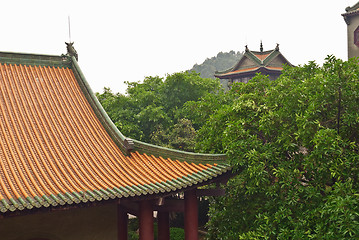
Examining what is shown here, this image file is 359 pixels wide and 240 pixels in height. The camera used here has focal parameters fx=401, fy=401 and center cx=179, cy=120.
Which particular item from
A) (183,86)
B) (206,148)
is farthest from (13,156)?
(183,86)

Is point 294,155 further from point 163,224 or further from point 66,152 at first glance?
point 66,152

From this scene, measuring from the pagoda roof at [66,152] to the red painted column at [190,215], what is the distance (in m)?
0.70

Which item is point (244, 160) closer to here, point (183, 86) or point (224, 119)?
point (224, 119)

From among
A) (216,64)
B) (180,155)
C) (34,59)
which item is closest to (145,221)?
(180,155)

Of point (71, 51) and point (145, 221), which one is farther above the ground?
point (71, 51)

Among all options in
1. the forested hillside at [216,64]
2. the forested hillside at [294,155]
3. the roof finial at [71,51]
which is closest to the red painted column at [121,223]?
the forested hillside at [294,155]

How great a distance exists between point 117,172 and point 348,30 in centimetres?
2947

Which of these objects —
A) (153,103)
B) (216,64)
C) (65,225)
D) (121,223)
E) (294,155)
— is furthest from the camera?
(216,64)

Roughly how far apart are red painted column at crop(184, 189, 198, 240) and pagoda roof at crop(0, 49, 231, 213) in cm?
70

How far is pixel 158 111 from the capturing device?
1005 inches

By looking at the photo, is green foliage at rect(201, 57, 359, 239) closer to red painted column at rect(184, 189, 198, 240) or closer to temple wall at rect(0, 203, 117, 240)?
red painted column at rect(184, 189, 198, 240)

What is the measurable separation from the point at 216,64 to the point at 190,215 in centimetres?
9840

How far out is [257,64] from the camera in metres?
38.1

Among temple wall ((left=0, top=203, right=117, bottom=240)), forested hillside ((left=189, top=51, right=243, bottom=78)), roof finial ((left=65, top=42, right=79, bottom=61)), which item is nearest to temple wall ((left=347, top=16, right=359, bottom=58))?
roof finial ((left=65, top=42, right=79, bottom=61))
